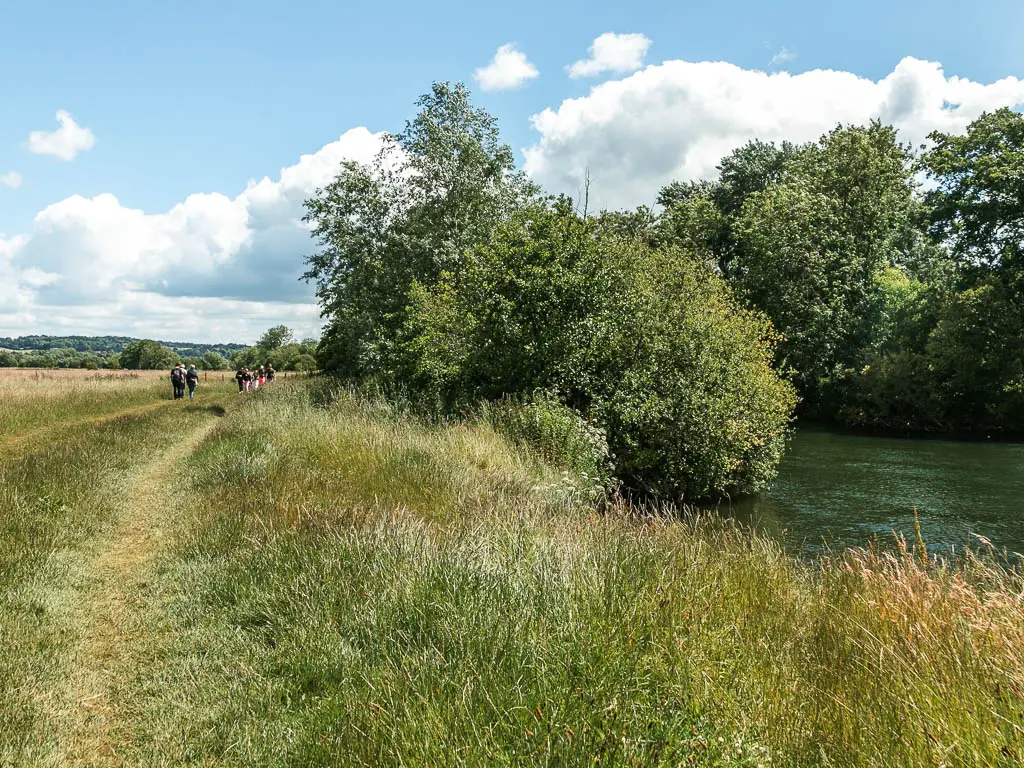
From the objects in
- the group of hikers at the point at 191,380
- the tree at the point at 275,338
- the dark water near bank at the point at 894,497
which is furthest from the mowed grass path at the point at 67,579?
the tree at the point at 275,338

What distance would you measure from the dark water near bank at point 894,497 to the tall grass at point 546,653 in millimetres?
5792

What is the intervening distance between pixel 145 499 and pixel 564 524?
684 cm

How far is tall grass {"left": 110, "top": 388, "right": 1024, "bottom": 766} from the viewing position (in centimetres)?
322

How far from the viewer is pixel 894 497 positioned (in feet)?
63.1

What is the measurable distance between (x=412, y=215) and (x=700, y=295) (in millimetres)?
13598

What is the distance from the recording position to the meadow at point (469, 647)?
3.26 m

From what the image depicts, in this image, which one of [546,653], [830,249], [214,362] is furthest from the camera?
[214,362]

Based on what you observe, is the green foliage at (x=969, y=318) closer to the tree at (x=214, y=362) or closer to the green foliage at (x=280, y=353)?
the green foliage at (x=280, y=353)

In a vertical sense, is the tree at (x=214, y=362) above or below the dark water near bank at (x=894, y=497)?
below

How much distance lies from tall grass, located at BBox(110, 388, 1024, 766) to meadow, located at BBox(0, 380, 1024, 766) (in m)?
0.02

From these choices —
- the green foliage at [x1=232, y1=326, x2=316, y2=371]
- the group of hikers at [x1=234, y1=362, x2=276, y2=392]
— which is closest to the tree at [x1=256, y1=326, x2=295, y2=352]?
the green foliage at [x1=232, y1=326, x2=316, y2=371]

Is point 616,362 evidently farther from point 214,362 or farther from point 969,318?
point 214,362

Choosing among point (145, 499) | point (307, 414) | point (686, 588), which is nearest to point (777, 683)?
point (686, 588)

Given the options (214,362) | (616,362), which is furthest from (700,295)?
(214,362)
